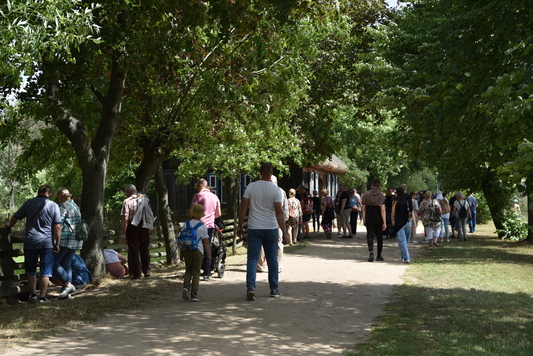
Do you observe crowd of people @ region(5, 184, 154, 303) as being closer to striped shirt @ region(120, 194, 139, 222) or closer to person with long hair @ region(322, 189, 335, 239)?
striped shirt @ region(120, 194, 139, 222)

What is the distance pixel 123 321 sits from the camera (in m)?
8.30

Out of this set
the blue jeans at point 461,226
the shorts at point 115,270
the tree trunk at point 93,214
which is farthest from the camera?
the blue jeans at point 461,226

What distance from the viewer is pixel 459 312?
354 inches

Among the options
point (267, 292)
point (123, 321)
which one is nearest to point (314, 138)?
point (267, 292)

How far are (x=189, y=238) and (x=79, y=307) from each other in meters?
1.89

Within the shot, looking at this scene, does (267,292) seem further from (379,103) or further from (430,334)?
(379,103)

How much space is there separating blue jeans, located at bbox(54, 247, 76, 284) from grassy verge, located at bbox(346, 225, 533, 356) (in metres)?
5.39

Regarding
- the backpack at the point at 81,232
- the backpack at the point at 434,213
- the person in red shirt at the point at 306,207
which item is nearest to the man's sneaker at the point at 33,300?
the backpack at the point at 81,232

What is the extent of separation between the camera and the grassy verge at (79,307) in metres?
7.70

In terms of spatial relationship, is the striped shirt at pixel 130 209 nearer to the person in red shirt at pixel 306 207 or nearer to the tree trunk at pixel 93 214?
the tree trunk at pixel 93 214

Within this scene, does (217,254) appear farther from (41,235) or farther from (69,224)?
(41,235)

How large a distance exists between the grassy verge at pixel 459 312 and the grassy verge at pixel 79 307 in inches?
143

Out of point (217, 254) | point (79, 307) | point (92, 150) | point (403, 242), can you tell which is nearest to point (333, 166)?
point (403, 242)

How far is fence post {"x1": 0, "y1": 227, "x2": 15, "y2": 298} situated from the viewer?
410 inches
